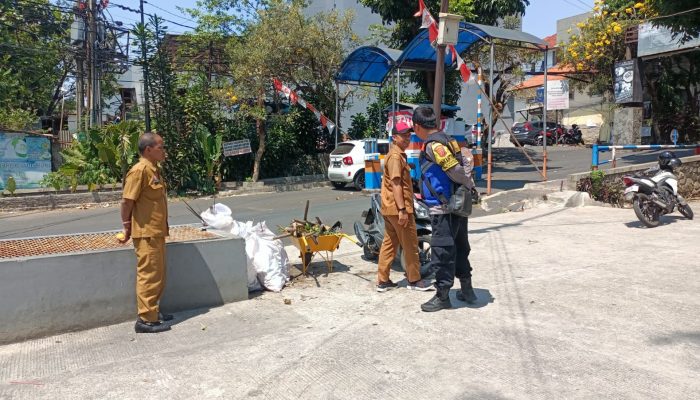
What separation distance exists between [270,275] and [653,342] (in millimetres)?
3745

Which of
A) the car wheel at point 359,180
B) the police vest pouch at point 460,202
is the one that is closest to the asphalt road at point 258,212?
the car wheel at point 359,180

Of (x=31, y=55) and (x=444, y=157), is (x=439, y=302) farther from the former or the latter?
(x=31, y=55)

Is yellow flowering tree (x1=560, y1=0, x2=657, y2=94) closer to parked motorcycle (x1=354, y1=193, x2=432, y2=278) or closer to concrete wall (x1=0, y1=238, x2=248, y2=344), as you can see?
parked motorcycle (x1=354, y1=193, x2=432, y2=278)

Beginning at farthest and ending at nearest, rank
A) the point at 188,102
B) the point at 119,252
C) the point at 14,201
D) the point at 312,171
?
the point at 312,171
the point at 188,102
the point at 14,201
the point at 119,252

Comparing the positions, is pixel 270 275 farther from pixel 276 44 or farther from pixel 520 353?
pixel 276 44

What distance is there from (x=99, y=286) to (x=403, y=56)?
13.2 metres

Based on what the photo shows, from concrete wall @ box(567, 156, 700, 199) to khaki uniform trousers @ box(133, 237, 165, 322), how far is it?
9.71 meters

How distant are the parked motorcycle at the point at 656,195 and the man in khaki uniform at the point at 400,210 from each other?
16.2ft

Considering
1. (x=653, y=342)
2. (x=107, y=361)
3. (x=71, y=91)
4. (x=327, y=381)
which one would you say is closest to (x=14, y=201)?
(x=107, y=361)

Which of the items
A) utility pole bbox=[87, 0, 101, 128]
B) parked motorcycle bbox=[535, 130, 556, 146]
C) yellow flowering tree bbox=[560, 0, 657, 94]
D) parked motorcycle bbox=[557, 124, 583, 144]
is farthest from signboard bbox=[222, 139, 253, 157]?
parked motorcycle bbox=[557, 124, 583, 144]

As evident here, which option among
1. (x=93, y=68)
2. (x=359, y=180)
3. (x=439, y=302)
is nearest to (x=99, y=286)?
(x=439, y=302)

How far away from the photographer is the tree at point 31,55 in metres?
23.8

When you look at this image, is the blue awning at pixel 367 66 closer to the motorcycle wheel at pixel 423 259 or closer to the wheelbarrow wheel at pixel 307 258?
the motorcycle wheel at pixel 423 259

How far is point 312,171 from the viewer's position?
20812 mm
